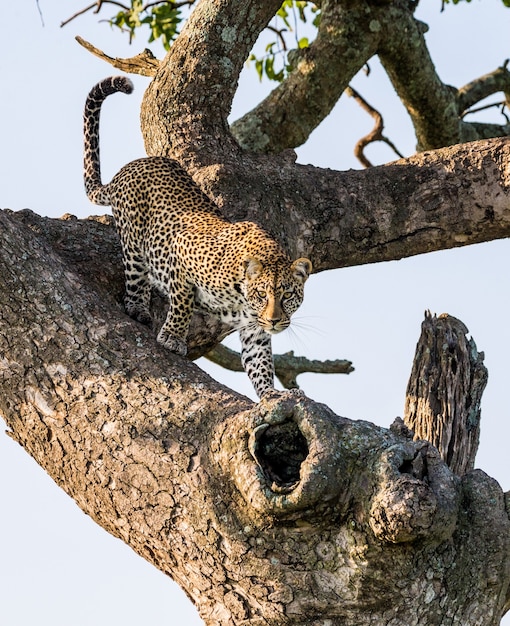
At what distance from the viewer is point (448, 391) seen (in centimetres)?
759

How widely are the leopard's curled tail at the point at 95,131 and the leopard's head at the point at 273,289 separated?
1890mm

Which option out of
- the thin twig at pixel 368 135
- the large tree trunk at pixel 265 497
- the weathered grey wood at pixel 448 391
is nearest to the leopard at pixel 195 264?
the weathered grey wood at pixel 448 391

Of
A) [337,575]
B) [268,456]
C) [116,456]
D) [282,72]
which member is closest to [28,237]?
[116,456]

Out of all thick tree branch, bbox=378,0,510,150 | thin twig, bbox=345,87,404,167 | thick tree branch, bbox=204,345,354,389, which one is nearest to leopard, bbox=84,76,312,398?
thick tree branch, bbox=204,345,354,389

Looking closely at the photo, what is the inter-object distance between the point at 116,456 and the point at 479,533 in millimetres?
1896

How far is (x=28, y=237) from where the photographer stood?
7.34m

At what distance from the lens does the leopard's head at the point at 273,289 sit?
25.0 ft

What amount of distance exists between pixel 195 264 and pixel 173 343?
1.92 feet

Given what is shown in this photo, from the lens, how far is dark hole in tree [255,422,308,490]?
564 cm

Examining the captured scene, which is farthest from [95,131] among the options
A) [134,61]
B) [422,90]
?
[422,90]

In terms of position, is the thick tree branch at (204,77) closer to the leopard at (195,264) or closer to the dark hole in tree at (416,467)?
the leopard at (195,264)

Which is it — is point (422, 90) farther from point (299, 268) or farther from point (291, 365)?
point (299, 268)

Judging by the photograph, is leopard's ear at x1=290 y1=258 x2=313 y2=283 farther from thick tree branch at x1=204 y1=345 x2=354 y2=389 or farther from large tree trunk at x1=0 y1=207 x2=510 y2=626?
thick tree branch at x1=204 y1=345 x2=354 y2=389

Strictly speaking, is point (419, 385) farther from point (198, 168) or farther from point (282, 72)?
point (282, 72)
